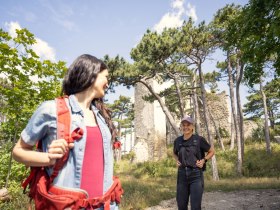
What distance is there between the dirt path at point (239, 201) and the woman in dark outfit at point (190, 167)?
3.16 m

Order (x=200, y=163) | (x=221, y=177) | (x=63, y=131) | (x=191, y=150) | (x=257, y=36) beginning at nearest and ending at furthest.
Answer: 1. (x=63, y=131)
2. (x=200, y=163)
3. (x=191, y=150)
4. (x=257, y=36)
5. (x=221, y=177)

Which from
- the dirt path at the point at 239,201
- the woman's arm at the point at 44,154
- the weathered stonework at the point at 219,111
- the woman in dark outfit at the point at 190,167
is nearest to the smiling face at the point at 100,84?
the woman's arm at the point at 44,154

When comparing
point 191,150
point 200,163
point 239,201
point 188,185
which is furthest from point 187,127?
point 239,201

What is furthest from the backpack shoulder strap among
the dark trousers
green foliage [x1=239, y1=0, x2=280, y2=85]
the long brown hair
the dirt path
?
the dirt path

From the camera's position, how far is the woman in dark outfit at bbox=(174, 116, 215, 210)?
400cm

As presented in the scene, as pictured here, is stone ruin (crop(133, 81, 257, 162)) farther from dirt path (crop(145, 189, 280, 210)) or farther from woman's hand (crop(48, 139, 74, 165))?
woman's hand (crop(48, 139, 74, 165))

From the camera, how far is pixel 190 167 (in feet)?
13.6

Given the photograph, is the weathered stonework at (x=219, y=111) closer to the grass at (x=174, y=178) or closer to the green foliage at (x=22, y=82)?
the grass at (x=174, y=178)

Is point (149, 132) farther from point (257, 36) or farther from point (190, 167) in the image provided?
point (190, 167)

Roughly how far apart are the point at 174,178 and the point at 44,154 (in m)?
13.6

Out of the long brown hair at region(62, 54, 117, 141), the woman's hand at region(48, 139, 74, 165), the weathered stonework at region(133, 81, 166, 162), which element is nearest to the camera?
the woman's hand at region(48, 139, 74, 165)

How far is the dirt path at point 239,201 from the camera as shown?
6.86 m

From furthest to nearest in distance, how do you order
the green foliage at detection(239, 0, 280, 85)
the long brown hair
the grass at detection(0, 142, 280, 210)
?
the grass at detection(0, 142, 280, 210) → the green foliage at detection(239, 0, 280, 85) → the long brown hair

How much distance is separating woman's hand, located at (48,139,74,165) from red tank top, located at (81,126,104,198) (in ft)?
0.63
